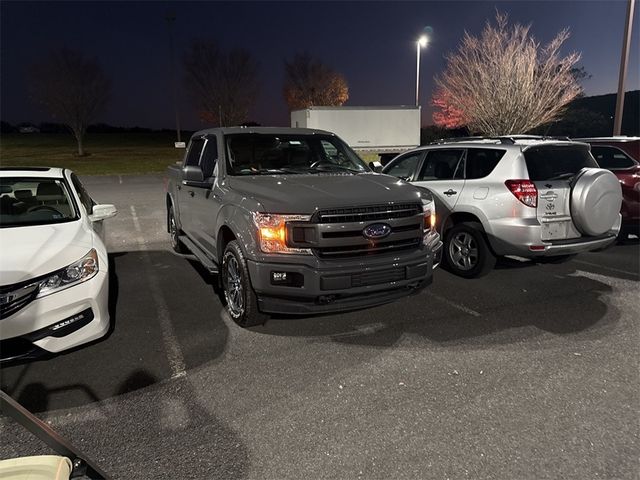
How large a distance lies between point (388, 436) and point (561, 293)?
3.57 meters

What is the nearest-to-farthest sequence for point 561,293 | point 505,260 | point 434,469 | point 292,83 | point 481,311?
point 434,469 < point 481,311 < point 561,293 < point 505,260 < point 292,83

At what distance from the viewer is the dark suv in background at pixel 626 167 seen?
732 cm

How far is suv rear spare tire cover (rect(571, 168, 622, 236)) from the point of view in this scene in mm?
5105

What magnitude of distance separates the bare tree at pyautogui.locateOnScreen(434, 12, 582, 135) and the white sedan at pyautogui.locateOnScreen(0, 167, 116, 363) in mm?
20573

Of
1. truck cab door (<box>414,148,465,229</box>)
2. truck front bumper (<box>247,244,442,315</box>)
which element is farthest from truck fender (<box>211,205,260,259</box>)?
truck cab door (<box>414,148,465,229</box>)

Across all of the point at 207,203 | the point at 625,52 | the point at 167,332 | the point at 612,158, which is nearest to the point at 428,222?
the point at 207,203

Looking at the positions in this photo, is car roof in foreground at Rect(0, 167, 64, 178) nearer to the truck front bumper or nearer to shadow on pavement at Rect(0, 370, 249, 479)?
shadow on pavement at Rect(0, 370, 249, 479)

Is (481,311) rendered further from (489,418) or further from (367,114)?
(367,114)

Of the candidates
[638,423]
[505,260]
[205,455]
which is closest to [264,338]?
[205,455]

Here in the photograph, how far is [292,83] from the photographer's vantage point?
173ft

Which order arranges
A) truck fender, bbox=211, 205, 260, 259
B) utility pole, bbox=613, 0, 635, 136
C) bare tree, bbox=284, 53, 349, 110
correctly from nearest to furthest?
truck fender, bbox=211, 205, 260, 259 → utility pole, bbox=613, 0, 635, 136 → bare tree, bbox=284, 53, 349, 110

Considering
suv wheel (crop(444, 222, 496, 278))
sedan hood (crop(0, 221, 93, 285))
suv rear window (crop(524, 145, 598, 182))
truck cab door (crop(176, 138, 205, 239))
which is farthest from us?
truck cab door (crop(176, 138, 205, 239))

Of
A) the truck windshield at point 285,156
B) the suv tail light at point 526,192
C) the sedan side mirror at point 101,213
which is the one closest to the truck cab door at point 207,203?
the truck windshield at point 285,156

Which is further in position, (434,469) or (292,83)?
(292,83)
